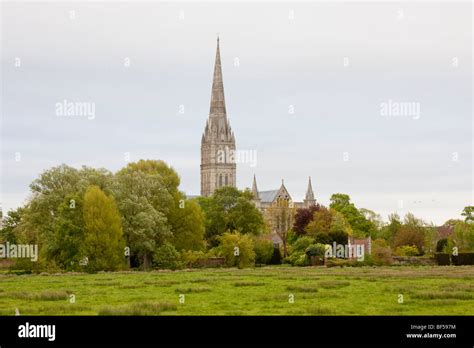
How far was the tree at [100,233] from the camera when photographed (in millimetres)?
63344

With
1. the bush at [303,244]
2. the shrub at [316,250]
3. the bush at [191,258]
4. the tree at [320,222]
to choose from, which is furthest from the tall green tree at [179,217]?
the tree at [320,222]

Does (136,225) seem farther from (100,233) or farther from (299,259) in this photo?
(299,259)

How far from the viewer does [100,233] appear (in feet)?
209

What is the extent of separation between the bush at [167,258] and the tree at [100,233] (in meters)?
6.15

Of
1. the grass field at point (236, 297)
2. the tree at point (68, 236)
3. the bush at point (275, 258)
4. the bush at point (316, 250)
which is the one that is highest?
the tree at point (68, 236)

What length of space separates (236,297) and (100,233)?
30245 millimetres

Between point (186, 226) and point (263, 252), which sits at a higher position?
point (186, 226)

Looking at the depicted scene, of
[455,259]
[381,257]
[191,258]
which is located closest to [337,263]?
[381,257]

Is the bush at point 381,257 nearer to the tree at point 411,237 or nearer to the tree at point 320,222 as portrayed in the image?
the tree at point 320,222
